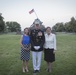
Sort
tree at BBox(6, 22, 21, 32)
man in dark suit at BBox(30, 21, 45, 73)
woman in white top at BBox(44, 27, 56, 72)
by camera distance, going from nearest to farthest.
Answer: man in dark suit at BBox(30, 21, 45, 73), woman in white top at BBox(44, 27, 56, 72), tree at BBox(6, 22, 21, 32)

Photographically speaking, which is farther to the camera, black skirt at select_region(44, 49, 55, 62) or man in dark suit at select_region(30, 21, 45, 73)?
black skirt at select_region(44, 49, 55, 62)

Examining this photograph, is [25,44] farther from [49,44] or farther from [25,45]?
[49,44]

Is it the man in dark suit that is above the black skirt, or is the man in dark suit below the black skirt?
above

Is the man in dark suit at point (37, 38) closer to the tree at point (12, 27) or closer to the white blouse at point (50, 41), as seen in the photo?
the white blouse at point (50, 41)

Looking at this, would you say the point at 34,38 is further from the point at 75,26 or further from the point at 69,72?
the point at 75,26

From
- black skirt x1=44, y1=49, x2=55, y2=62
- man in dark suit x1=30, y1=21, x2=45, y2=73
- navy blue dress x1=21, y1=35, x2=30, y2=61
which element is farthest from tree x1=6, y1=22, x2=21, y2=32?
man in dark suit x1=30, y1=21, x2=45, y2=73

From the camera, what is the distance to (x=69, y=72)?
741cm

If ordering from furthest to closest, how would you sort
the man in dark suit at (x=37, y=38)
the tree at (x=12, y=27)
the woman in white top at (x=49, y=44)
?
the tree at (x=12, y=27) < the woman in white top at (x=49, y=44) < the man in dark suit at (x=37, y=38)

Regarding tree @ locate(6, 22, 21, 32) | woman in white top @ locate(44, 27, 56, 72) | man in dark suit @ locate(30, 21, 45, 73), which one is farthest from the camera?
tree @ locate(6, 22, 21, 32)

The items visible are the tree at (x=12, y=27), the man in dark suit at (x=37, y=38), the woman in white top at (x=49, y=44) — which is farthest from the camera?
the tree at (x=12, y=27)

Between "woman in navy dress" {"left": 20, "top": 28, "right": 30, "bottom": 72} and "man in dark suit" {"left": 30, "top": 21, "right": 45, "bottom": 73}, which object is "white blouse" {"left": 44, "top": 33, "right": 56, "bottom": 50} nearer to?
"man in dark suit" {"left": 30, "top": 21, "right": 45, "bottom": 73}

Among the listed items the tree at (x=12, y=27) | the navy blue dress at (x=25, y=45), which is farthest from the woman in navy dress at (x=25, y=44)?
the tree at (x=12, y=27)

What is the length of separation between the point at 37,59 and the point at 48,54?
58 centimetres

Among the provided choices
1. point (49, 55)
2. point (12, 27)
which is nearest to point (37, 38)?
point (49, 55)
